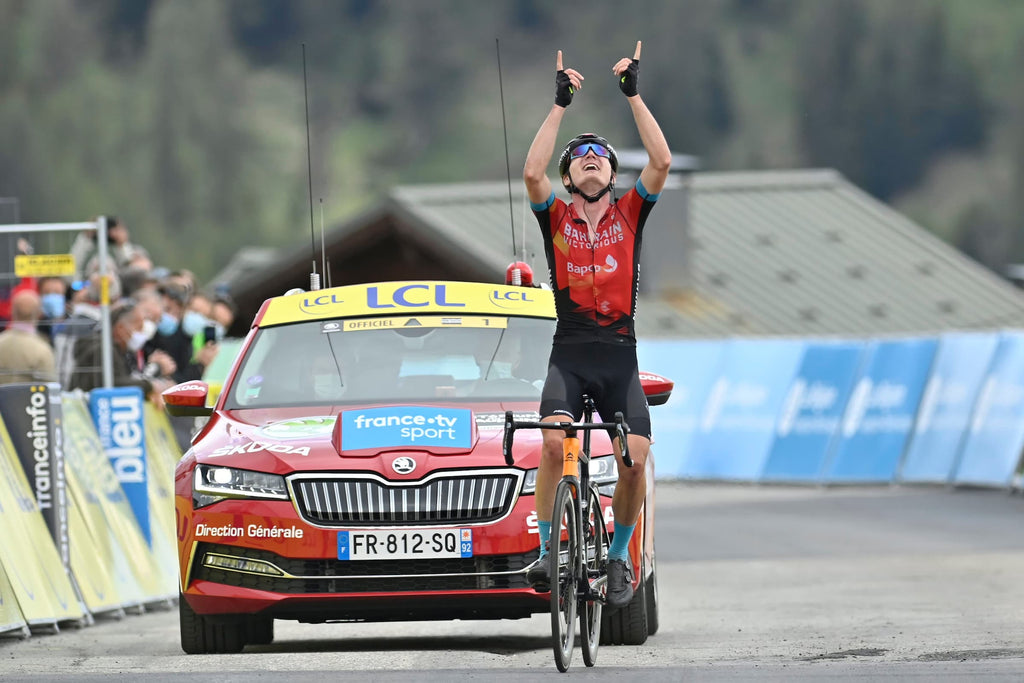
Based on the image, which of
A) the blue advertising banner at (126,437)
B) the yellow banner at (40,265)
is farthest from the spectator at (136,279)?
the blue advertising banner at (126,437)

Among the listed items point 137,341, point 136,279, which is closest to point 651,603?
point 137,341

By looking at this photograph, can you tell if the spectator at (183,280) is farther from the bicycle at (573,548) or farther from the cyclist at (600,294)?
the bicycle at (573,548)

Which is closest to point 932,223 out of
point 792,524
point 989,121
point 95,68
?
point 989,121

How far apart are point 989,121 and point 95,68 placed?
48.6m

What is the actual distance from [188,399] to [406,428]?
1.46 metres

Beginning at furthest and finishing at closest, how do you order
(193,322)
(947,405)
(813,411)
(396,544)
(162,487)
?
(813,411) < (947,405) < (193,322) < (162,487) < (396,544)

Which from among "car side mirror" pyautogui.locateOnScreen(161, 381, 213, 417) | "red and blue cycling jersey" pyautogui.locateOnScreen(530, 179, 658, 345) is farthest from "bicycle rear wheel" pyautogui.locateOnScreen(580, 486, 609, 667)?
"car side mirror" pyautogui.locateOnScreen(161, 381, 213, 417)

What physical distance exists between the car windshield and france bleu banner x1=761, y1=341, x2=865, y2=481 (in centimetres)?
1767

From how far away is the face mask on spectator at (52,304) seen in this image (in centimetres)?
1496

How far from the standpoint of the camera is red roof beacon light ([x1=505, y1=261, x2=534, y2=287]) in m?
10.8

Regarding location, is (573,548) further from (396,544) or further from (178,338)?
(178,338)

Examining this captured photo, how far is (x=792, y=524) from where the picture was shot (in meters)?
20.9

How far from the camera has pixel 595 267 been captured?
28.1ft

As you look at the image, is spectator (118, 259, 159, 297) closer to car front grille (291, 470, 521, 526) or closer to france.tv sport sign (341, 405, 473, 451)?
france.tv sport sign (341, 405, 473, 451)
